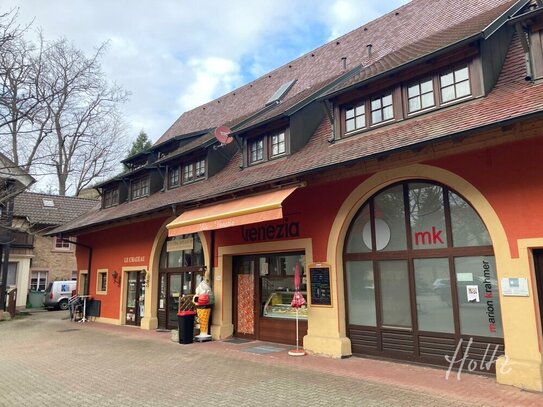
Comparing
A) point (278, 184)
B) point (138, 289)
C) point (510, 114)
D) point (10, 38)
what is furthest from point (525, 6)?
point (138, 289)

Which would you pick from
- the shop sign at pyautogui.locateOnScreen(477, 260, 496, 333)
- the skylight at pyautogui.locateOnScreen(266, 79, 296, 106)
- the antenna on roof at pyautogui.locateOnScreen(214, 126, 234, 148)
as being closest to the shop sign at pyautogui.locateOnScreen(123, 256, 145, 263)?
the antenna on roof at pyautogui.locateOnScreen(214, 126, 234, 148)

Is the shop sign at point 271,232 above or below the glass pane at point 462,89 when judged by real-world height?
below

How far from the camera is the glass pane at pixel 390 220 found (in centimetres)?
830

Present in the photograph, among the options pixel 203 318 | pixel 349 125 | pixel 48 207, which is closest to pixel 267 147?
pixel 349 125

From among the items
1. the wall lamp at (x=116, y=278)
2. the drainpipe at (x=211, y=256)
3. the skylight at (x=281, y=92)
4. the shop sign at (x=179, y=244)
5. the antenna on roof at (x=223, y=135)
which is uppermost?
the skylight at (x=281, y=92)

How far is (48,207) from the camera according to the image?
29.3 metres

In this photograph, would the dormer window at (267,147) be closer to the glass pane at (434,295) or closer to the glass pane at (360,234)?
the glass pane at (360,234)

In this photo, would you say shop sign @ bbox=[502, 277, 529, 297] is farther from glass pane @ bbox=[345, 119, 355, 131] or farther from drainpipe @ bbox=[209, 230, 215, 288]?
drainpipe @ bbox=[209, 230, 215, 288]

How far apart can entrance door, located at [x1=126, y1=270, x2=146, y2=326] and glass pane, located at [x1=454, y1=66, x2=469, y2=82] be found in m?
12.1

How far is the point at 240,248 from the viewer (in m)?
11.3

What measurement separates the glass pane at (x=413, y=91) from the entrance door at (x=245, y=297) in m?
5.81

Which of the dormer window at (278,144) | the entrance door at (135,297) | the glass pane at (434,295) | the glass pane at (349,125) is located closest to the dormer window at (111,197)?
the entrance door at (135,297)

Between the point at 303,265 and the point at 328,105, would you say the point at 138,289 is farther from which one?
the point at 328,105

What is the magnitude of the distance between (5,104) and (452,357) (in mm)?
9538
